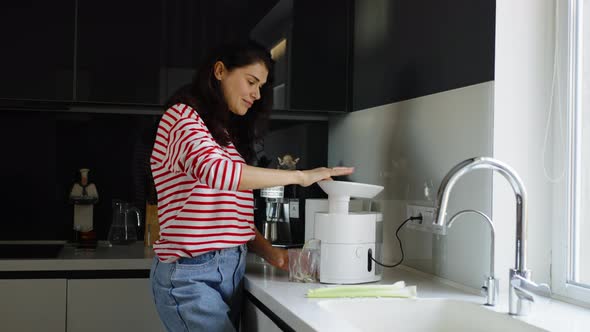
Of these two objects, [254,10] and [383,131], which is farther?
[254,10]

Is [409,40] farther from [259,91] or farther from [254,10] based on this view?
[254,10]

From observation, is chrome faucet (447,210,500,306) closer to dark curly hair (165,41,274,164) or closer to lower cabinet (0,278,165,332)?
dark curly hair (165,41,274,164)

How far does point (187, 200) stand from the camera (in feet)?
5.83

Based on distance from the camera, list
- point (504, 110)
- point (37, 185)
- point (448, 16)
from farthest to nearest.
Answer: point (37, 185)
point (448, 16)
point (504, 110)

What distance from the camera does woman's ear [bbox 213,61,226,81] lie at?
1.94 meters

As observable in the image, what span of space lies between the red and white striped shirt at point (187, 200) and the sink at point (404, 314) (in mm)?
356

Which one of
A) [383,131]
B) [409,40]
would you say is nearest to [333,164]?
[383,131]

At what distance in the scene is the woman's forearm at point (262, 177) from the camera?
5.37 feet

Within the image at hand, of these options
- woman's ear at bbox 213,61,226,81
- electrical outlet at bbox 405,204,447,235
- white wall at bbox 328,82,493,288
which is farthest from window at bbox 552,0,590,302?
woman's ear at bbox 213,61,226,81

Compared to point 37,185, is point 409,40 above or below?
above

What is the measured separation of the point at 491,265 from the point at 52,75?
64.7 inches

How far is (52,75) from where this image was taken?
248cm

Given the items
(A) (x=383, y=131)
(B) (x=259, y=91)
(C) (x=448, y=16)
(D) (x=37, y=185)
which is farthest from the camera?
(D) (x=37, y=185)

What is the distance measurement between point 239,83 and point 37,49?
0.93 metres
